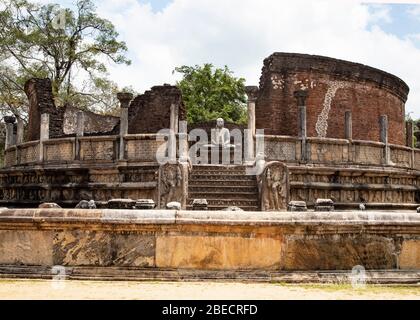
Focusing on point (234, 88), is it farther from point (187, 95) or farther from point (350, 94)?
point (350, 94)

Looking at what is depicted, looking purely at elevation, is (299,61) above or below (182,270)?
above

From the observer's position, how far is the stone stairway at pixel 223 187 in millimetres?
11430

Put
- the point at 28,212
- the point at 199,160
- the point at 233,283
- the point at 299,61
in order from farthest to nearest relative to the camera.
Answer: the point at 299,61, the point at 199,160, the point at 28,212, the point at 233,283

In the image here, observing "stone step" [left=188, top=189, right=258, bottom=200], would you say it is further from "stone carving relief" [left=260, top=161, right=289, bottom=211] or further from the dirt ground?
the dirt ground

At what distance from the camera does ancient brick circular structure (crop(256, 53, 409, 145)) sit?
1969cm

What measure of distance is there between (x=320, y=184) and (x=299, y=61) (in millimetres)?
8118

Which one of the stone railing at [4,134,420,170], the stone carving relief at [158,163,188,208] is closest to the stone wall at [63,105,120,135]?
the stone railing at [4,134,420,170]

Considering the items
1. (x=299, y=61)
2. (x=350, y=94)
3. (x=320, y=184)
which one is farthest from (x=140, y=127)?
(x=320, y=184)

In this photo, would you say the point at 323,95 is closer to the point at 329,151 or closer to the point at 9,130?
the point at 329,151

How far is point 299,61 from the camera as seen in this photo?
19812 mm

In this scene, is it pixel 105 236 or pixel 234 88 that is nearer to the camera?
pixel 105 236

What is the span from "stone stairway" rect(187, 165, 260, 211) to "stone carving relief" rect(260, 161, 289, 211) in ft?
0.97

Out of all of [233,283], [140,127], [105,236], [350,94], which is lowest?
[233,283]

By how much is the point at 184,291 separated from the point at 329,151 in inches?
390
